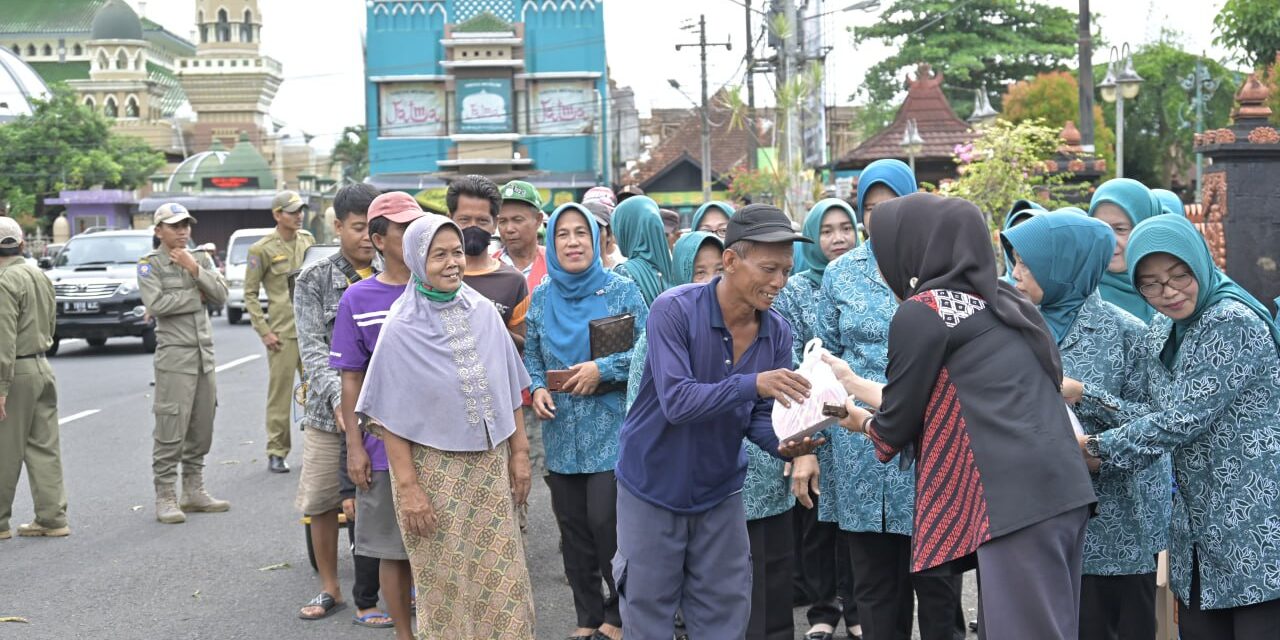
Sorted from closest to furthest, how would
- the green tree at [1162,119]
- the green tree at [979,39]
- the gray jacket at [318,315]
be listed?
the gray jacket at [318,315]
the green tree at [1162,119]
the green tree at [979,39]

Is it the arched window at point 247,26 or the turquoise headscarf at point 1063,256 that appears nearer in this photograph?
the turquoise headscarf at point 1063,256

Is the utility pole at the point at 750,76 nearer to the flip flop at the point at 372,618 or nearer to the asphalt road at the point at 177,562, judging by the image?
the asphalt road at the point at 177,562

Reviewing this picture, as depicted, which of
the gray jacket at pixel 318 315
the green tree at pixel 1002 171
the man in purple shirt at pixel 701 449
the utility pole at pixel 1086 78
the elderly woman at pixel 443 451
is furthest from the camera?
the utility pole at pixel 1086 78

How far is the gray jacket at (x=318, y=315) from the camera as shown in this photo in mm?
6301

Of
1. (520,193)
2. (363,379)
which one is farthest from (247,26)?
(363,379)

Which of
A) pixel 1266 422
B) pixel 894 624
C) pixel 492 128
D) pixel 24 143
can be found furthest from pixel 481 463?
pixel 24 143

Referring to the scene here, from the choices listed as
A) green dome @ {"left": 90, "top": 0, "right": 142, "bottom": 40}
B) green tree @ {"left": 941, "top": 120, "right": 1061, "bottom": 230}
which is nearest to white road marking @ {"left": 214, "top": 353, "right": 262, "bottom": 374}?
green tree @ {"left": 941, "top": 120, "right": 1061, "bottom": 230}

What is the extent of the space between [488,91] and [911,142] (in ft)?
122

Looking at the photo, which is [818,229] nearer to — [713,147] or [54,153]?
[713,147]

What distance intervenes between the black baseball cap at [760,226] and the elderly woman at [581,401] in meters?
1.57

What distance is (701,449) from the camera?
445 cm

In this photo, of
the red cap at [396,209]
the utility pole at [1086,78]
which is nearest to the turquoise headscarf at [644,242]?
the red cap at [396,209]

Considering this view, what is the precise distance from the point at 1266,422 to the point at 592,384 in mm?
2665

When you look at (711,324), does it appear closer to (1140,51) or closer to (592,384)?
(592,384)
